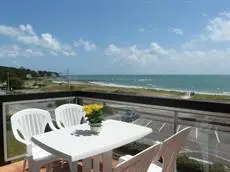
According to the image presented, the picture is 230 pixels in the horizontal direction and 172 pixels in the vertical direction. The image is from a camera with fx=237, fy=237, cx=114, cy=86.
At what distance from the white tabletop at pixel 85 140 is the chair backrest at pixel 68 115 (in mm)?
779

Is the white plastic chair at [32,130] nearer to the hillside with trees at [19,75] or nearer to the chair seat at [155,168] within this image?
the chair seat at [155,168]

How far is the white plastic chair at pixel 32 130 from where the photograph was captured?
8.44 feet

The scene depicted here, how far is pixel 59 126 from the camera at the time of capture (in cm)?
330

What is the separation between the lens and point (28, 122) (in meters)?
3.10

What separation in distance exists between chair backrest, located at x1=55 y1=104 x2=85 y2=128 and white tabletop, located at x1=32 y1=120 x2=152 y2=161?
2.56ft

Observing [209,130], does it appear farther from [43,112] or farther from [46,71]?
[46,71]

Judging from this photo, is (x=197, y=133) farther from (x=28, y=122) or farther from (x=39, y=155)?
(x=28, y=122)

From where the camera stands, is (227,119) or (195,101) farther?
(195,101)

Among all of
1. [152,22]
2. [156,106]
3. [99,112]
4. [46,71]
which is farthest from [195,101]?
[152,22]

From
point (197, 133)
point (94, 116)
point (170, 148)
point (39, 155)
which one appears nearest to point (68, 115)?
point (39, 155)

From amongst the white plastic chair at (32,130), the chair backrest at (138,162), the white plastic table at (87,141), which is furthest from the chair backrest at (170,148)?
the white plastic chair at (32,130)

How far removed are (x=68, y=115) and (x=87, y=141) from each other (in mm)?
1407

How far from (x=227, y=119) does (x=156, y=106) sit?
2.97 ft

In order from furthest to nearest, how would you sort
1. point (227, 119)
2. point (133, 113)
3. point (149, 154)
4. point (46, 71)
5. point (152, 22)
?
point (152, 22) < point (46, 71) < point (133, 113) < point (227, 119) < point (149, 154)
